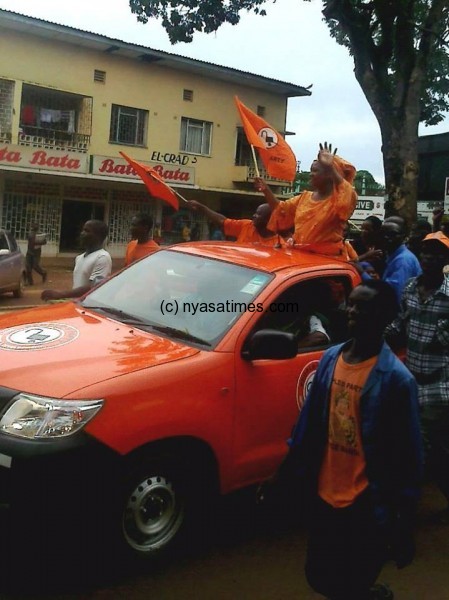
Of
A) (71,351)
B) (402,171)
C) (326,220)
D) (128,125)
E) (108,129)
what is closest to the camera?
(71,351)

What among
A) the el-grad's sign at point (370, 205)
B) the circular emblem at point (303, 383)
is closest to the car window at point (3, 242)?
the circular emblem at point (303, 383)

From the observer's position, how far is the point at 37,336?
3.77 metres

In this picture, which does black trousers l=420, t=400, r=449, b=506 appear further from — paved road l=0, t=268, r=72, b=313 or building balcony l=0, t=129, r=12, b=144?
building balcony l=0, t=129, r=12, b=144

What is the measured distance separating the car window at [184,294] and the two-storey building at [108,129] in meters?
18.4

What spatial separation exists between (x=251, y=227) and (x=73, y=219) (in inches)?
775

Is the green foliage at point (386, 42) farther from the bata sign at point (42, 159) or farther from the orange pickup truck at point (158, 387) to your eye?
the bata sign at point (42, 159)

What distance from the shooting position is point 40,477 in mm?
3041

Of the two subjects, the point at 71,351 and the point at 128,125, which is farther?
the point at 128,125

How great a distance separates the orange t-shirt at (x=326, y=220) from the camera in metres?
5.03

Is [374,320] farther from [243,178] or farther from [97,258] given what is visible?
[243,178]

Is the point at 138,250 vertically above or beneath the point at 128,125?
beneath

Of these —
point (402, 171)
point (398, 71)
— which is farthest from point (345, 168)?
point (398, 71)

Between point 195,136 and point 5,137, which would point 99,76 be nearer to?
point 5,137

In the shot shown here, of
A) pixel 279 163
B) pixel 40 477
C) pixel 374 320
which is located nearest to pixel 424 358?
pixel 374 320
